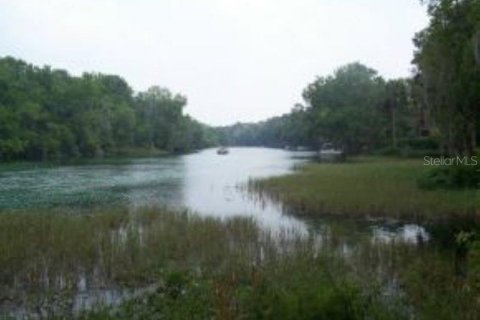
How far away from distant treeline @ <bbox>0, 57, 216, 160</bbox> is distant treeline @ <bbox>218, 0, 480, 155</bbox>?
4125 cm

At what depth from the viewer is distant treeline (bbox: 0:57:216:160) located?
99812mm

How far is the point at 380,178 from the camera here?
36656mm

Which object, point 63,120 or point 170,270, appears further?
point 63,120

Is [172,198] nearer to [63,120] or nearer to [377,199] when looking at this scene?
[377,199]

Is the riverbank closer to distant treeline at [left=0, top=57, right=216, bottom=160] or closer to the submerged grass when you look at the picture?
the submerged grass

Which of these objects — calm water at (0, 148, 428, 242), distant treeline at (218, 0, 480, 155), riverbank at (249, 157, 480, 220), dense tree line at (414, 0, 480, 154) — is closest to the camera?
calm water at (0, 148, 428, 242)

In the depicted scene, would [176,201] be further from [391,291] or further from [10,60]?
[10,60]

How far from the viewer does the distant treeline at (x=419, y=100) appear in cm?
3147

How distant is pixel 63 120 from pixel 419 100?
78489mm

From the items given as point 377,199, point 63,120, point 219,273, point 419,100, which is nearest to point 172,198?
point 377,199

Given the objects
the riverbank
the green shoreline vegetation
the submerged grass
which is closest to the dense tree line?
the riverbank

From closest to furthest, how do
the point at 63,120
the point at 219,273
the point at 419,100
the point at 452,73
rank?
1. the point at 219,273
2. the point at 452,73
3. the point at 419,100
4. the point at 63,120

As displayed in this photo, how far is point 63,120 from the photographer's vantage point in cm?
Result: 11556

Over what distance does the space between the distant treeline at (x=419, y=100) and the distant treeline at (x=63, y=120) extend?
41254mm
